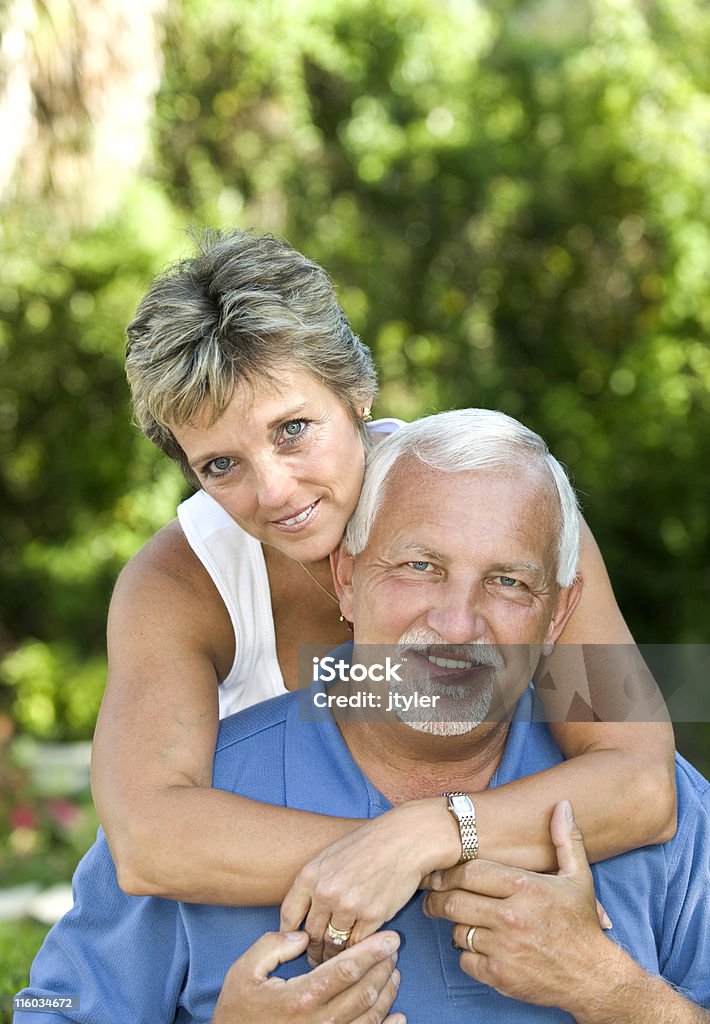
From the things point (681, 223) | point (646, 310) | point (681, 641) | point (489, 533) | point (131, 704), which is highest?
point (489, 533)

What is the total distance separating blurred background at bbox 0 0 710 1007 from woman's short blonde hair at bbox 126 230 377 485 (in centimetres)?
533

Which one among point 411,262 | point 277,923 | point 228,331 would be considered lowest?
point 411,262

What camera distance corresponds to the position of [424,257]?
1021 cm

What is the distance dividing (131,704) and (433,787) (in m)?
0.62

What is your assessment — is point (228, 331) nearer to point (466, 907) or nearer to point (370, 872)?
point (370, 872)

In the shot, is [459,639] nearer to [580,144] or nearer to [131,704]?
[131,704]

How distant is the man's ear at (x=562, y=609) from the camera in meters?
2.46

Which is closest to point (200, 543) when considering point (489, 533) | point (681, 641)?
point (489, 533)

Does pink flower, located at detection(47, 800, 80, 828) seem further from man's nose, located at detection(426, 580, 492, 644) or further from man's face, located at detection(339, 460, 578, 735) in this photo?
man's nose, located at detection(426, 580, 492, 644)

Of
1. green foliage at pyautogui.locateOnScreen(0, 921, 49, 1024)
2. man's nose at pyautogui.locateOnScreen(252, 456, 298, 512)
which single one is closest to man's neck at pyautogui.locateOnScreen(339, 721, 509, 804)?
man's nose at pyautogui.locateOnScreen(252, 456, 298, 512)

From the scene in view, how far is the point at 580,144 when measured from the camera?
10.1m

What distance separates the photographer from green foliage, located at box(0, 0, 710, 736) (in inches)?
346

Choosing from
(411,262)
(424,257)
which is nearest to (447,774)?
(411,262)

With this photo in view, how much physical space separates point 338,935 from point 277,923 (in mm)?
250
